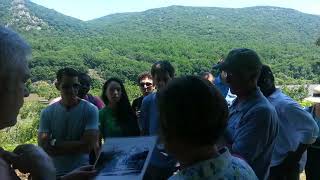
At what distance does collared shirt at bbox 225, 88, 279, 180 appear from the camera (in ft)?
6.72

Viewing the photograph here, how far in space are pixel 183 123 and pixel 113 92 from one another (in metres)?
2.82

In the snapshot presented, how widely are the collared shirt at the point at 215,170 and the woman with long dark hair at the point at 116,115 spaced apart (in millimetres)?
2548

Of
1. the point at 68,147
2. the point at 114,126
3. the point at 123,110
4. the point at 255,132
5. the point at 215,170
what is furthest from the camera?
the point at 123,110

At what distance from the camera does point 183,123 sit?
1.16 metres

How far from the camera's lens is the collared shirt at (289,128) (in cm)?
315

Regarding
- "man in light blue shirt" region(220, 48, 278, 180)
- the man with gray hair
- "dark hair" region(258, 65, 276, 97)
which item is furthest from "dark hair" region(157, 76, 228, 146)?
"dark hair" region(258, 65, 276, 97)

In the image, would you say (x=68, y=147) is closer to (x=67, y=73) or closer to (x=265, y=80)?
(x=67, y=73)

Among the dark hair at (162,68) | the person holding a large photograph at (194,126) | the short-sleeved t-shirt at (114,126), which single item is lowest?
the short-sleeved t-shirt at (114,126)

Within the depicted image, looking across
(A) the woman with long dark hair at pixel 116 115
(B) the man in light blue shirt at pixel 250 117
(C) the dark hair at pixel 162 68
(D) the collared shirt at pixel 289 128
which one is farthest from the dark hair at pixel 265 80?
(A) the woman with long dark hair at pixel 116 115

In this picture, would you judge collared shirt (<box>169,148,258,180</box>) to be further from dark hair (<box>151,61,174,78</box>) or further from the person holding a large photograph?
dark hair (<box>151,61,174,78</box>)

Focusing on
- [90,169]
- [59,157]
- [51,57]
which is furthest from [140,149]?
[51,57]

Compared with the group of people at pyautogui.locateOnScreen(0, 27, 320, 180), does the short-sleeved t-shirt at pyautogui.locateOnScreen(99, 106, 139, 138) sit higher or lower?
lower

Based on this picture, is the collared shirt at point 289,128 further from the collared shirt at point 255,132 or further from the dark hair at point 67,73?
the dark hair at point 67,73

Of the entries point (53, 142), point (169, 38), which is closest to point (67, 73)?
point (53, 142)
